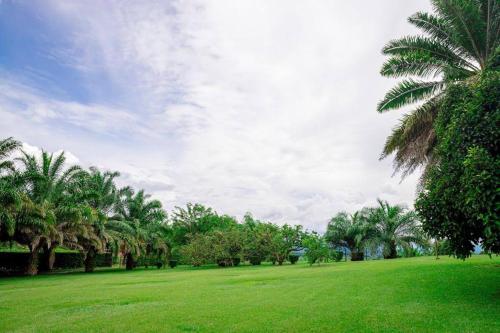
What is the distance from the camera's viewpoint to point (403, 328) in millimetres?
7867

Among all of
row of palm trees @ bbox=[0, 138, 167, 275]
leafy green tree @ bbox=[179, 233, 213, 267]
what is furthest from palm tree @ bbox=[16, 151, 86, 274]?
leafy green tree @ bbox=[179, 233, 213, 267]

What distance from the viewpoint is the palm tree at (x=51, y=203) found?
28094 millimetres

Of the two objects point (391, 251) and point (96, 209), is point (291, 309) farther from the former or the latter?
point (391, 251)

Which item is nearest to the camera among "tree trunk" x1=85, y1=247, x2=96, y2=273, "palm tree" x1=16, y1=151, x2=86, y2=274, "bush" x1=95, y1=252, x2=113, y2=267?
"palm tree" x1=16, y1=151, x2=86, y2=274

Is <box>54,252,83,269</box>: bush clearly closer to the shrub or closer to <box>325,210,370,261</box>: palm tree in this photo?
the shrub

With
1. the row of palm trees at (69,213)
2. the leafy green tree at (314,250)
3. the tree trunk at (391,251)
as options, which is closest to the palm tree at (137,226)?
the row of palm trees at (69,213)

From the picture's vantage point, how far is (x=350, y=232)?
1626 inches

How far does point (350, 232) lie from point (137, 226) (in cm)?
2192

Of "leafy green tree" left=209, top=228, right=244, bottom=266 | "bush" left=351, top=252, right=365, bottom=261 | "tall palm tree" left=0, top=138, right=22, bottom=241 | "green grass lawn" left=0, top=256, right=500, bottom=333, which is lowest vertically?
"green grass lawn" left=0, top=256, right=500, bottom=333

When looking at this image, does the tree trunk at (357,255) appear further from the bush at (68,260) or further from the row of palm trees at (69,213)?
the bush at (68,260)

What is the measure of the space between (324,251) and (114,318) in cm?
2297

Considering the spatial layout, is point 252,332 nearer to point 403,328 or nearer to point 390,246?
point 403,328

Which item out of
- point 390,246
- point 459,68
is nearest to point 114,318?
point 459,68

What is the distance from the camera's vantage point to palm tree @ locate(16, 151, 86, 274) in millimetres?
28094
